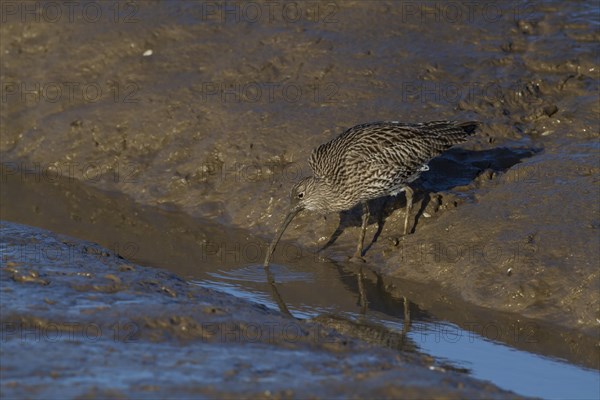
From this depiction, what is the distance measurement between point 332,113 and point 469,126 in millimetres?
2064

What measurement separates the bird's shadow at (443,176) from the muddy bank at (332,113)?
27 millimetres

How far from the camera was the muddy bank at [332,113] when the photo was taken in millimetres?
10859

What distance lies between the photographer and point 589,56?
44.4 ft

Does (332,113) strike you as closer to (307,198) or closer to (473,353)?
(307,198)

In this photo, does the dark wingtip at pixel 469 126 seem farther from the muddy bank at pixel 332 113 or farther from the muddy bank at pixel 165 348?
the muddy bank at pixel 165 348

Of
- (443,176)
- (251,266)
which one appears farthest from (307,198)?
(443,176)

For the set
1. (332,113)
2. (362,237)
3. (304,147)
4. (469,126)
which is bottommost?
(362,237)

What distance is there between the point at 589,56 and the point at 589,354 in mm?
5638

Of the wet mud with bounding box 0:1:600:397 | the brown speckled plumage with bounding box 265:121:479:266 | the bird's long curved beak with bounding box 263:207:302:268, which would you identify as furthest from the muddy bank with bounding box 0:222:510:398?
the brown speckled plumage with bounding box 265:121:479:266

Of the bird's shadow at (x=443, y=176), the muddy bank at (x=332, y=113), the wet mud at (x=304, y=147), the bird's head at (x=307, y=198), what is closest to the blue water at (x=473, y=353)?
the wet mud at (x=304, y=147)

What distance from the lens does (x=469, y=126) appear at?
11555 millimetres

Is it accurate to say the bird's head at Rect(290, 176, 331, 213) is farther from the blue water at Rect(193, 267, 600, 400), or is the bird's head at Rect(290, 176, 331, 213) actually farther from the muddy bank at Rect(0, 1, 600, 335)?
the blue water at Rect(193, 267, 600, 400)

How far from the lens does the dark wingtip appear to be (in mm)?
11516

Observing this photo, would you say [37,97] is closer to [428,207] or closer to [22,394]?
[428,207]
